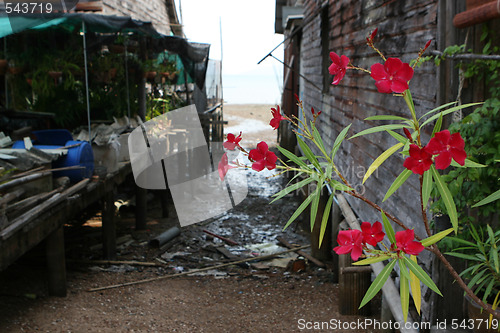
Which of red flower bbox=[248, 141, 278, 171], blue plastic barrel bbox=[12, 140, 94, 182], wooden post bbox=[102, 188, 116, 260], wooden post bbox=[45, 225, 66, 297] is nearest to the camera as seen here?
red flower bbox=[248, 141, 278, 171]

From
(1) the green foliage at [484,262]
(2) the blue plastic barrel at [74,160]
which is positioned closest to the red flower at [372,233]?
(1) the green foliage at [484,262]

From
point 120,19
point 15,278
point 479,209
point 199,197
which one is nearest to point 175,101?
point 199,197

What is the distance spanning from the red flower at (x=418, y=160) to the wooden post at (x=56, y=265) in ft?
19.5

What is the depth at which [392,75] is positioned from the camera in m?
1.35

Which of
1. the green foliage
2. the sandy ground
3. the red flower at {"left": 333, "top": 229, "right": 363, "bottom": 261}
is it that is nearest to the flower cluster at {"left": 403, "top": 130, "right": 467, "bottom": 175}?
the red flower at {"left": 333, "top": 229, "right": 363, "bottom": 261}

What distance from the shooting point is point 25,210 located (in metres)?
5.46

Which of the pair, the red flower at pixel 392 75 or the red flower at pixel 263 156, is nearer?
the red flower at pixel 392 75

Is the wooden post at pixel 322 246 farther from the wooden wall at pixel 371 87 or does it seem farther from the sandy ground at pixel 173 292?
the wooden wall at pixel 371 87

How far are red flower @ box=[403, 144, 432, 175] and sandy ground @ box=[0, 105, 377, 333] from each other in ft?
15.3

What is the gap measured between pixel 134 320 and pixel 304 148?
4892 millimetres

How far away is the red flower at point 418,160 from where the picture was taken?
125 cm

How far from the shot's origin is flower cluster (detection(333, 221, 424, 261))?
136cm

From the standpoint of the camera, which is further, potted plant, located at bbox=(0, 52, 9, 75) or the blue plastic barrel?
potted plant, located at bbox=(0, 52, 9, 75)

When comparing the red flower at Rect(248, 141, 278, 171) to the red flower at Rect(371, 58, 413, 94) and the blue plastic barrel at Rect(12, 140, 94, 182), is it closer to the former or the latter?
the red flower at Rect(371, 58, 413, 94)
